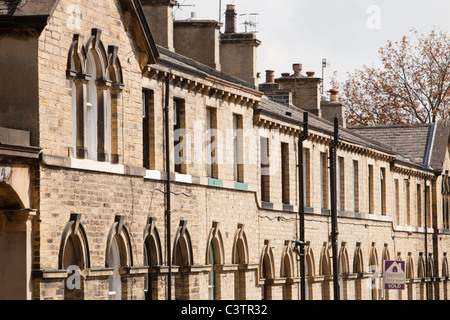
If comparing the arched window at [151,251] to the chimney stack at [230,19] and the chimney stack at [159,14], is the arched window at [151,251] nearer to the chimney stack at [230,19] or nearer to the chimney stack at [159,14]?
the chimney stack at [159,14]

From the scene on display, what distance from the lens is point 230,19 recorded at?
44500 mm

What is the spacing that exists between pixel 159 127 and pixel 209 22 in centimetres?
730

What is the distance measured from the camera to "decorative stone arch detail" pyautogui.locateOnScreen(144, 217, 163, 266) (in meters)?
30.8

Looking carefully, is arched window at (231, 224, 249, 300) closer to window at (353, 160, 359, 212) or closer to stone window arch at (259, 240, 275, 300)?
stone window arch at (259, 240, 275, 300)

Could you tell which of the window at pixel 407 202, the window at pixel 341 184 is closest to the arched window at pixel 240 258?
the window at pixel 341 184

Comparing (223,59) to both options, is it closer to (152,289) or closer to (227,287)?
(227,287)

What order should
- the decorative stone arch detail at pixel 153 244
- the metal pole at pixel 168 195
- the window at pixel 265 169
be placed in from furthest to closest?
the window at pixel 265 169
the metal pole at pixel 168 195
the decorative stone arch detail at pixel 153 244

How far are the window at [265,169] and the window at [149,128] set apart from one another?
32.3 feet

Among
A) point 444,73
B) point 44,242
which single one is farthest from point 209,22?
point 444,73

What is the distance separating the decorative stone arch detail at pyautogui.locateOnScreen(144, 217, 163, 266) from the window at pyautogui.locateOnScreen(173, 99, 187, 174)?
307cm

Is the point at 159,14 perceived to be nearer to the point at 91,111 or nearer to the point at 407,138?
the point at 91,111

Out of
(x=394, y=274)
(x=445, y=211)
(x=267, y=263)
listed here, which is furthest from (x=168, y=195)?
(x=445, y=211)

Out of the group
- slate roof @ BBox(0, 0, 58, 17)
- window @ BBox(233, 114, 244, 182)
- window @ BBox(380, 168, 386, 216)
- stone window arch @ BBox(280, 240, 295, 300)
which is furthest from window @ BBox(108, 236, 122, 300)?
window @ BBox(380, 168, 386, 216)

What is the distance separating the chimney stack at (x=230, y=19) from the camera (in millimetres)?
44094
